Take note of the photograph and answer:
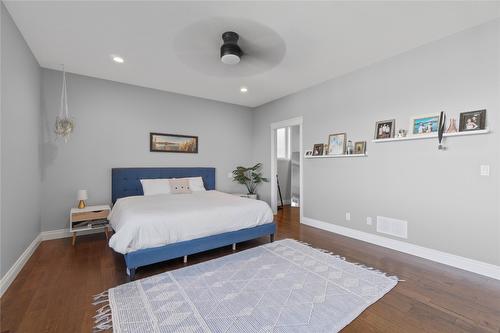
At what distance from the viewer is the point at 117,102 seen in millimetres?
4238

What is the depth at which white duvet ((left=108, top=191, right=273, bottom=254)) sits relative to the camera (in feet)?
7.75

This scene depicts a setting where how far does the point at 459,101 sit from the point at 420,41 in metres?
0.89

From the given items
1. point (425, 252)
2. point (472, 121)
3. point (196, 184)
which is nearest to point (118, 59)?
point (196, 184)

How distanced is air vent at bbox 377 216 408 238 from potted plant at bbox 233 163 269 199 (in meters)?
2.73

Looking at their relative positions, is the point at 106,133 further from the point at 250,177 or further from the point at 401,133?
the point at 401,133

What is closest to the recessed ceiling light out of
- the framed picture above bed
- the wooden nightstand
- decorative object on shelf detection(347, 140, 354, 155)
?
the framed picture above bed

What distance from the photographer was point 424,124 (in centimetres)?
292

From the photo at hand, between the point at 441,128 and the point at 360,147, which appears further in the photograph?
the point at 360,147

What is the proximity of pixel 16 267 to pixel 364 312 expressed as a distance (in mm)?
3490

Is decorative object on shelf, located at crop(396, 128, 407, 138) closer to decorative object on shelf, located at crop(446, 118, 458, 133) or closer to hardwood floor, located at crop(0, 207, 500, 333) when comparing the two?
decorative object on shelf, located at crop(446, 118, 458, 133)

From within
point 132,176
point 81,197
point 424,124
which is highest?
Result: point 424,124

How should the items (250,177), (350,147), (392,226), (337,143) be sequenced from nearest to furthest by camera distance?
(392,226), (350,147), (337,143), (250,177)

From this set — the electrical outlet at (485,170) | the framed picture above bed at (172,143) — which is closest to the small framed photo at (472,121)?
the electrical outlet at (485,170)

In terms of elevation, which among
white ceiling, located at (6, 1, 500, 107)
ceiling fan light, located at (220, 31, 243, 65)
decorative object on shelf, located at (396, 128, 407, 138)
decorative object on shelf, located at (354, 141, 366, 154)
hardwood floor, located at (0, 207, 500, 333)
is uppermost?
white ceiling, located at (6, 1, 500, 107)
